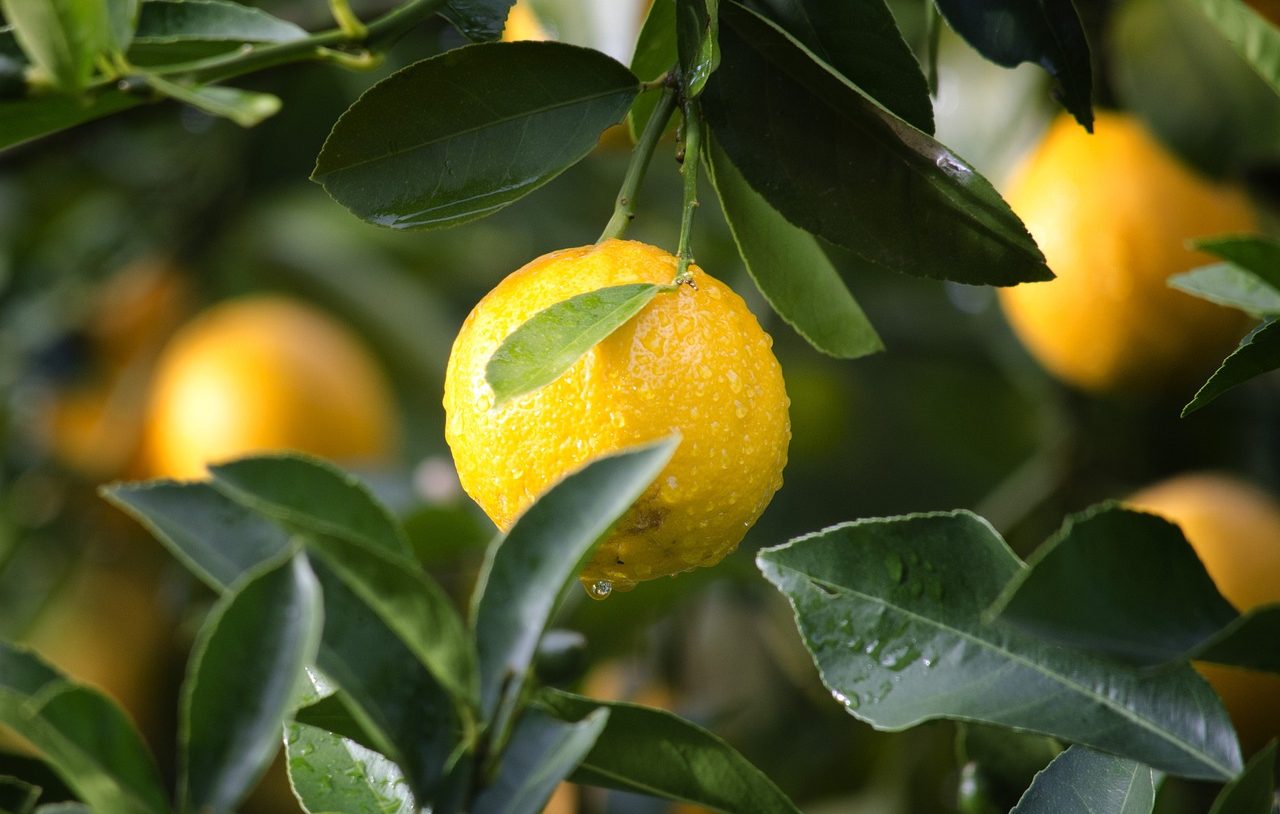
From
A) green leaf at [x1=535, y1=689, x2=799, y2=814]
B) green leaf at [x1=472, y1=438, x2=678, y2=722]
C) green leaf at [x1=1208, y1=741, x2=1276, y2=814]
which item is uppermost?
green leaf at [x1=472, y1=438, x2=678, y2=722]

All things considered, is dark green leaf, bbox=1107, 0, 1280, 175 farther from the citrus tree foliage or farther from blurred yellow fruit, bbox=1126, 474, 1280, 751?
the citrus tree foliage

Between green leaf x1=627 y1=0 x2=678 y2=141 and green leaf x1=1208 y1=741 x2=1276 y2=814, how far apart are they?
0.44m

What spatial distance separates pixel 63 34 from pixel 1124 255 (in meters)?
1.02

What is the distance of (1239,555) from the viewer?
4.19 feet

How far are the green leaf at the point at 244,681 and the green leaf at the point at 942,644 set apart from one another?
0.72 feet

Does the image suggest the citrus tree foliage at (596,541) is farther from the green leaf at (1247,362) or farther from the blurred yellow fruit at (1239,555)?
the blurred yellow fruit at (1239,555)

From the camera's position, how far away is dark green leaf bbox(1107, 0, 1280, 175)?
4.45ft

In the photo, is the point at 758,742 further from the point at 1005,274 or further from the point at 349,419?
the point at 1005,274

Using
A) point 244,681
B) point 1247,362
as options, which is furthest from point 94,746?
point 1247,362

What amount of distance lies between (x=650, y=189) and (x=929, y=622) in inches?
58.4

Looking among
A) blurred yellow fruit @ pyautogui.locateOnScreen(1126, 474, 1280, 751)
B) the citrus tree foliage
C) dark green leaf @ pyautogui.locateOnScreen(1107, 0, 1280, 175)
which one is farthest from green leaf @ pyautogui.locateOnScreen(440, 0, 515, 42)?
dark green leaf @ pyautogui.locateOnScreen(1107, 0, 1280, 175)

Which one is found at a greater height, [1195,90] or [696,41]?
[696,41]

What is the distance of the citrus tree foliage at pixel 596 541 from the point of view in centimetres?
53

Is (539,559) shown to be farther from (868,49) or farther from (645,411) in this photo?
(868,49)
